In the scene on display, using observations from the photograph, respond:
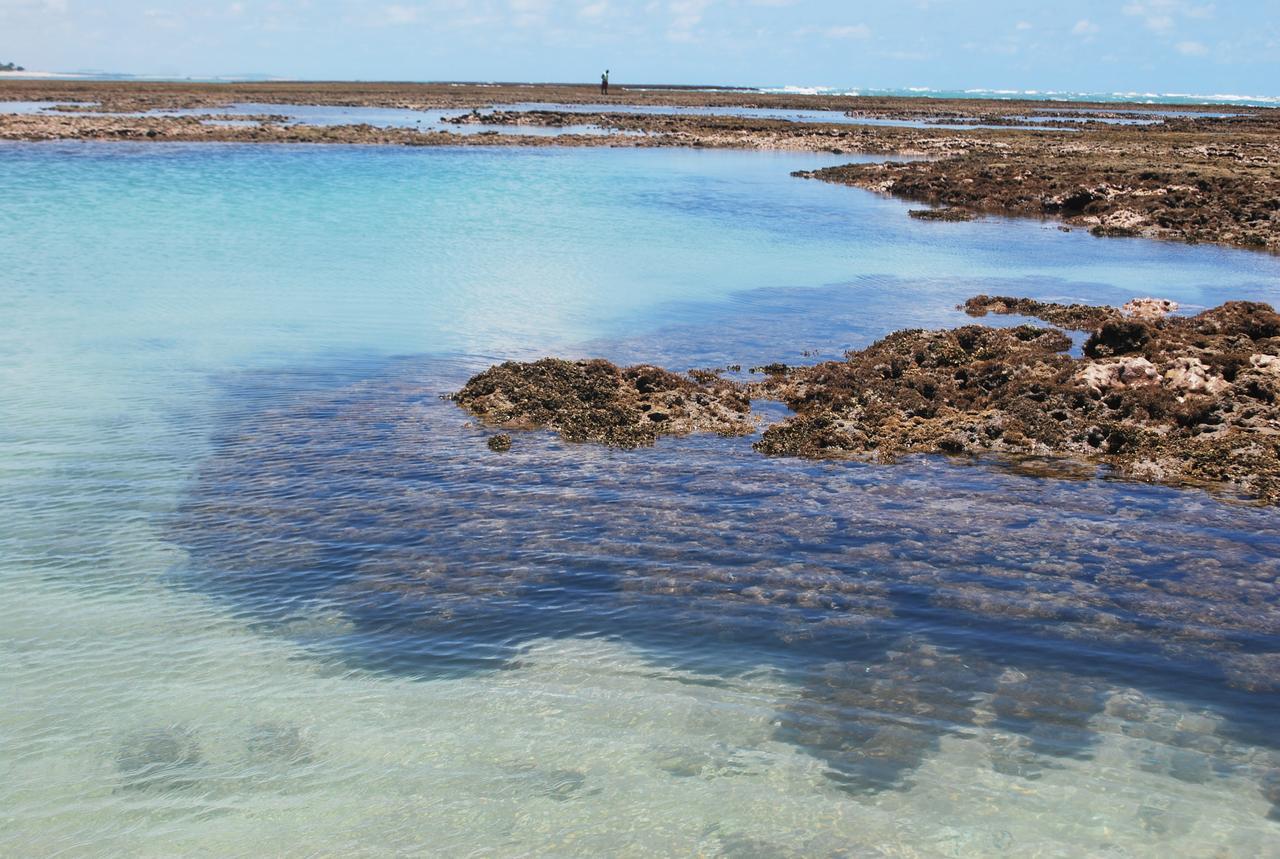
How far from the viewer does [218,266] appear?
87.4 ft

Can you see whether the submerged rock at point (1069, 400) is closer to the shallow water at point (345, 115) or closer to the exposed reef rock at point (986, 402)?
the exposed reef rock at point (986, 402)

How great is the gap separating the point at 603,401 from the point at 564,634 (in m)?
6.57

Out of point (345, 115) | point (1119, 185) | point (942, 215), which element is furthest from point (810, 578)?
point (345, 115)

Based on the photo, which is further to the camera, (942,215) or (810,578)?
(942,215)

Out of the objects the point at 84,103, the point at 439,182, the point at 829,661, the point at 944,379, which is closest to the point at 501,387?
the point at 944,379

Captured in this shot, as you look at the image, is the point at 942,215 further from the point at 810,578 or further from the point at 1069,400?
the point at 810,578

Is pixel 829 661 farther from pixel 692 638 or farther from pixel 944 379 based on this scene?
pixel 944 379

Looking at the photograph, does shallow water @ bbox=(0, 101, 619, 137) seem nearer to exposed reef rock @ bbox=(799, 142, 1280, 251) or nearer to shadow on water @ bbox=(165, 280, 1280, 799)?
exposed reef rock @ bbox=(799, 142, 1280, 251)

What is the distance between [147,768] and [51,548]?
445 centimetres

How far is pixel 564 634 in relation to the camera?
8883mm

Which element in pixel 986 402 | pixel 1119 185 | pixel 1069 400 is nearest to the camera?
pixel 1069 400

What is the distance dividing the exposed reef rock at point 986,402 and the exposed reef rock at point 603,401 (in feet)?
0.09

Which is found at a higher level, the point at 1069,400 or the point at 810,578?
the point at 1069,400

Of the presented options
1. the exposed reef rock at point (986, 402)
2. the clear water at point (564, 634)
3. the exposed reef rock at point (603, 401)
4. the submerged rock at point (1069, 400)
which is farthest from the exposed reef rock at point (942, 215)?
the exposed reef rock at point (603, 401)
